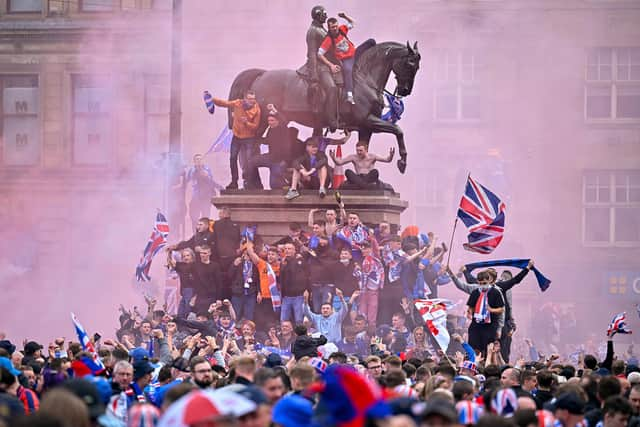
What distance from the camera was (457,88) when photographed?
3516 centimetres

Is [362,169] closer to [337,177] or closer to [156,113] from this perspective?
[337,177]

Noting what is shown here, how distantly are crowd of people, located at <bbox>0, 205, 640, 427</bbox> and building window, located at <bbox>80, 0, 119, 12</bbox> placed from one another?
14.0 metres

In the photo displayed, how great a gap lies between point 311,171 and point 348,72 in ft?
4.59

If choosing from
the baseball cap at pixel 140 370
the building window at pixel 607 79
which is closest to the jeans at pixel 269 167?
the baseball cap at pixel 140 370

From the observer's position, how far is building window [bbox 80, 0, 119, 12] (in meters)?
35.4

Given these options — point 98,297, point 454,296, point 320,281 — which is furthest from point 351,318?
point 98,297

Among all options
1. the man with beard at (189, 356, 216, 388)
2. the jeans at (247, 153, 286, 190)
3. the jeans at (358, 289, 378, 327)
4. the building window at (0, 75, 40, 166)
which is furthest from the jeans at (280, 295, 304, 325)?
the building window at (0, 75, 40, 166)

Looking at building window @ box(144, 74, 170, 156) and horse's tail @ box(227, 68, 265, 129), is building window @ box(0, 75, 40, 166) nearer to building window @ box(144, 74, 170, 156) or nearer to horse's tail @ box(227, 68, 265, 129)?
building window @ box(144, 74, 170, 156)

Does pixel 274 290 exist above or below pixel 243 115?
below

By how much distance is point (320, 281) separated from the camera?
19.7 meters

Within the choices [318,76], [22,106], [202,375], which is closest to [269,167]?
[318,76]

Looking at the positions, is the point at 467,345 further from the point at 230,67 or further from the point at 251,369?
the point at 230,67

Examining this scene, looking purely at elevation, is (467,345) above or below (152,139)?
below

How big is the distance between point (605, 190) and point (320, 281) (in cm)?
1666
